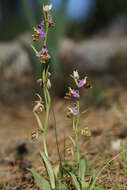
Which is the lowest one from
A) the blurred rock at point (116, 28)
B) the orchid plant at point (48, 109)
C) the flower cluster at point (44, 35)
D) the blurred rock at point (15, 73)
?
the orchid plant at point (48, 109)

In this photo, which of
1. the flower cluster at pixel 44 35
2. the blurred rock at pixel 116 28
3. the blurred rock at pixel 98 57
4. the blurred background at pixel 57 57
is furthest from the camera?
the blurred rock at pixel 116 28

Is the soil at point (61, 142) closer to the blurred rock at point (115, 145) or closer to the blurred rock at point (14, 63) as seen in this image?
the blurred rock at point (115, 145)

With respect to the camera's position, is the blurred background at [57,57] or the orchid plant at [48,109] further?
the blurred background at [57,57]

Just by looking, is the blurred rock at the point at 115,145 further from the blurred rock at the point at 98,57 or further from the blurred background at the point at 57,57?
the blurred rock at the point at 98,57

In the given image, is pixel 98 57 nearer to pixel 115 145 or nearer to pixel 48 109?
pixel 115 145

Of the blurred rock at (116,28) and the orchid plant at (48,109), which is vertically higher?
the blurred rock at (116,28)

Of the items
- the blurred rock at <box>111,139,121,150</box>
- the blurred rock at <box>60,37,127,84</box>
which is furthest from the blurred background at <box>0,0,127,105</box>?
Answer: the blurred rock at <box>111,139,121,150</box>

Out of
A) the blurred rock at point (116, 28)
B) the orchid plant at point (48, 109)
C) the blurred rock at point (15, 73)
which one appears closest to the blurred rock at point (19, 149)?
the orchid plant at point (48, 109)

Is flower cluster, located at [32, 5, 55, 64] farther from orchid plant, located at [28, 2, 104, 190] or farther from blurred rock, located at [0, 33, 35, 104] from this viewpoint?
blurred rock, located at [0, 33, 35, 104]

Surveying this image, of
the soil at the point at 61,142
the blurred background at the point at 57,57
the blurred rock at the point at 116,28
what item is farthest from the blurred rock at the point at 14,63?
the blurred rock at the point at 116,28

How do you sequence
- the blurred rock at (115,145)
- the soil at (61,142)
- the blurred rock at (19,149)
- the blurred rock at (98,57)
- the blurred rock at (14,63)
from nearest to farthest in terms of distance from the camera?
the soil at (61,142) → the blurred rock at (115,145) → the blurred rock at (19,149) → the blurred rock at (14,63) → the blurred rock at (98,57)
